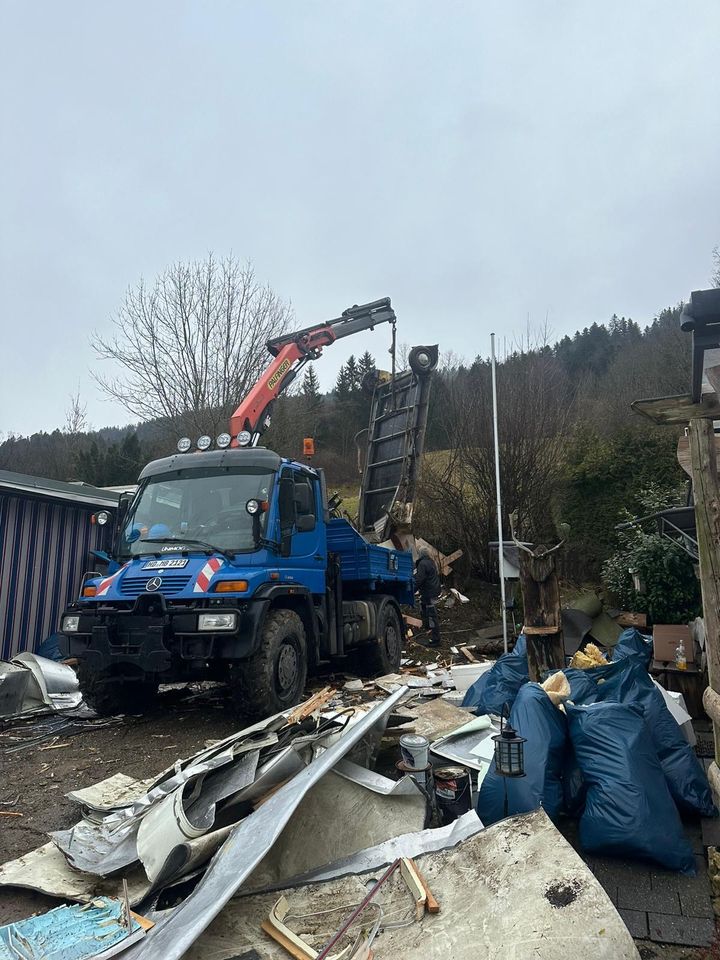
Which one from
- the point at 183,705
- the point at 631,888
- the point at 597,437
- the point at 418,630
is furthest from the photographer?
the point at 597,437

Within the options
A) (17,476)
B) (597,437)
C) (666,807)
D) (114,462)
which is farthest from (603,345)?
(666,807)

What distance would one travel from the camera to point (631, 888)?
298cm

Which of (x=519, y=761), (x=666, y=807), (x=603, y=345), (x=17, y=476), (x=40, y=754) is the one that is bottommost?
(x=40, y=754)

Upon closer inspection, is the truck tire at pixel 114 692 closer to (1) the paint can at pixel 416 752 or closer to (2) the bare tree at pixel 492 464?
(1) the paint can at pixel 416 752

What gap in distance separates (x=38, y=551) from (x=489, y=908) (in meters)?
8.03

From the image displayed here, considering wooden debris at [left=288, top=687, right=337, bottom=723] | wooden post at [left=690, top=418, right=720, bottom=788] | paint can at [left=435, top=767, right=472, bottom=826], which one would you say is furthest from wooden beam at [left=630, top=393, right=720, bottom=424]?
wooden debris at [left=288, top=687, right=337, bottom=723]

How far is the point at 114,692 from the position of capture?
20.0 ft

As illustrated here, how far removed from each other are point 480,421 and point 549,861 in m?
12.2

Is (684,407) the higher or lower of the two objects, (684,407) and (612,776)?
the higher

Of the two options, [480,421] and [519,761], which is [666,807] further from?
[480,421]

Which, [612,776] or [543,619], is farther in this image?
[543,619]

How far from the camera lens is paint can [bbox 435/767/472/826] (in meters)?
3.57

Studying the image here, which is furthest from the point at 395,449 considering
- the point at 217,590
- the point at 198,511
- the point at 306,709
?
the point at 306,709

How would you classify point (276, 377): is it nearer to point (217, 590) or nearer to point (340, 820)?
point (217, 590)
